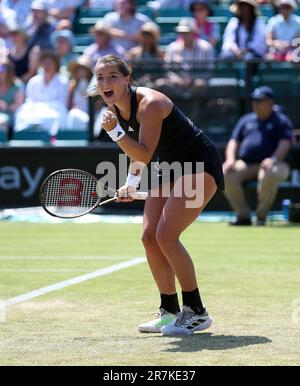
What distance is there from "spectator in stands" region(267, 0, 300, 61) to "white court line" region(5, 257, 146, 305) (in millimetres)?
6177

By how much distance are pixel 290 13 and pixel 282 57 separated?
0.87 metres

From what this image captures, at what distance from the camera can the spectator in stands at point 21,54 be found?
1716cm

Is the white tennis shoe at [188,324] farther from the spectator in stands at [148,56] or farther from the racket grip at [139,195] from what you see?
the spectator in stands at [148,56]

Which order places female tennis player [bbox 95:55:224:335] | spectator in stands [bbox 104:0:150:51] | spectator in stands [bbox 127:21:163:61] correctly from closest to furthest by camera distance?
female tennis player [bbox 95:55:224:335]
spectator in stands [bbox 127:21:163:61]
spectator in stands [bbox 104:0:150:51]

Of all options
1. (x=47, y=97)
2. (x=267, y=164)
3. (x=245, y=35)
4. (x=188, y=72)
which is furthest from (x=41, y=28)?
(x=267, y=164)

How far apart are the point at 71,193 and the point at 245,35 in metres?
9.19

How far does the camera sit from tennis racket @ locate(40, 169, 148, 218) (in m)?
6.55

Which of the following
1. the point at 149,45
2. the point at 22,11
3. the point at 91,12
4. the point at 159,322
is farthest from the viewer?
the point at 22,11

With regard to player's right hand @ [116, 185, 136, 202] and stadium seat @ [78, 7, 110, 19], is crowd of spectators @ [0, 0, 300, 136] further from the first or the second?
player's right hand @ [116, 185, 136, 202]

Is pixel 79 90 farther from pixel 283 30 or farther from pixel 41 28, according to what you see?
pixel 283 30

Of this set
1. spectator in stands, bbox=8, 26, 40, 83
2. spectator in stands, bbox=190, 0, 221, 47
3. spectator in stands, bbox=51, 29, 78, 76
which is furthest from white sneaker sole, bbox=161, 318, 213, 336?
spectator in stands, bbox=8, 26, 40, 83

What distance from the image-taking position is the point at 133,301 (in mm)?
7621

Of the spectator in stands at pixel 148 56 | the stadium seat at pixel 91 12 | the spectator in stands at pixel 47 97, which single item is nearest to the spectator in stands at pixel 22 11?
the stadium seat at pixel 91 12

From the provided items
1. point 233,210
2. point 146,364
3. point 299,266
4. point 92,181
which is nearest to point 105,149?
point 233,210
